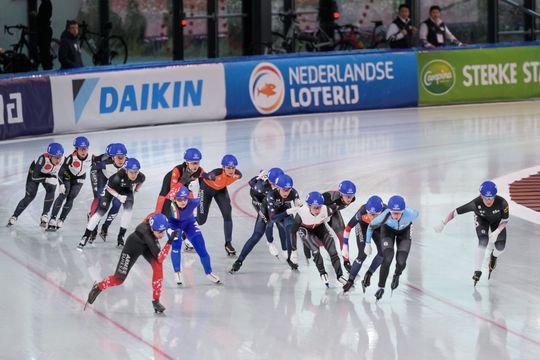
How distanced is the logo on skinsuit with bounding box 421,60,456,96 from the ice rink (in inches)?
283

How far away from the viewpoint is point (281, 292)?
12.8 m

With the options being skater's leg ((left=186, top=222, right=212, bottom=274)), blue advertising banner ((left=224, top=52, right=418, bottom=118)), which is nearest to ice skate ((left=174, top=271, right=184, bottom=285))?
skater's leg ((left=186, top=222, right=212, bottom=274))

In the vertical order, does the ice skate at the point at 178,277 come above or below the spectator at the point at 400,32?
below

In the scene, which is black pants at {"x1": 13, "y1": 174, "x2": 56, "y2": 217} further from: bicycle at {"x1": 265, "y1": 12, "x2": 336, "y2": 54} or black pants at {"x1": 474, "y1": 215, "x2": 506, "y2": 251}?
bicycle at {"x1": 265, "y1": 12, "x2": 336, "y2": 54}

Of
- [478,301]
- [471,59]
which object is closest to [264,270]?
[478,301]

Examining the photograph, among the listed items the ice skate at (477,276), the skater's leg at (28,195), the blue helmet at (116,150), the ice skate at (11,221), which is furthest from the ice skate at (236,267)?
the ice skate at (11,221)

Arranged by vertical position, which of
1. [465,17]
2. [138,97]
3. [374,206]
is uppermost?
[465,17]

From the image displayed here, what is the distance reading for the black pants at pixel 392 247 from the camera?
482 inches

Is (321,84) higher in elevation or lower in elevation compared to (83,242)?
higher

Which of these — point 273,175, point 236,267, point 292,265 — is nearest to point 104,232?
point 236,267

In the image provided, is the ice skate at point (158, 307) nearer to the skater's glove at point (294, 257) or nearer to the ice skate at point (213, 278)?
the ice skate at point (213, 278)

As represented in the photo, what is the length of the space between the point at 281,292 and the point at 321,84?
49.4 feet

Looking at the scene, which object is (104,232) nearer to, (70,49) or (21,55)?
(70,49)

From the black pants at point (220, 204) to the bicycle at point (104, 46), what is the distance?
12.8 meters
